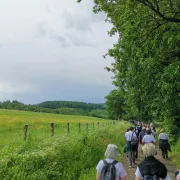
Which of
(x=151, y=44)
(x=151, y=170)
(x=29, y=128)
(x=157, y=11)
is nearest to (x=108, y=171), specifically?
(x=151, y=170)

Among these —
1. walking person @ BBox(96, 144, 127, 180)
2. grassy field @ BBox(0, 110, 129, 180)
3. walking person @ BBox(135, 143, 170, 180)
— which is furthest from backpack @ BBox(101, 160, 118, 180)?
grassy field @ BBox(0, 110, 129, 180)

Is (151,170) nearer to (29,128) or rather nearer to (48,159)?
→ (48,159)

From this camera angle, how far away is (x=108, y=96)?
9506cm

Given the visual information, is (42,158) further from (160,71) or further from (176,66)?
(160,71)

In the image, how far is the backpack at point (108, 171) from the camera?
6254mm

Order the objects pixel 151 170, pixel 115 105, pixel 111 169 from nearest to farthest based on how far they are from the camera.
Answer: pixel 151 170, pixel 111 169, pixel 115 105

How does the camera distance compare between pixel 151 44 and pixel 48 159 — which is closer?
pixel 48 159

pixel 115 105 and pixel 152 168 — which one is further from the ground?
pixel 115 105

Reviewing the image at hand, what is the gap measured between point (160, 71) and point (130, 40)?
3.35 meters

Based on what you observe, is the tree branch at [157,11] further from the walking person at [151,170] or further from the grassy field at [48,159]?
the walking person at [151,170]

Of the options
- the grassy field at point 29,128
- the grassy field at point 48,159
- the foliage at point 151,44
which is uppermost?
the foliage at point 151,44

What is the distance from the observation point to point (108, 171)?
20.6ft

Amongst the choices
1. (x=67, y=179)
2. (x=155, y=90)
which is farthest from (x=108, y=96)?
(x=67, y=179)

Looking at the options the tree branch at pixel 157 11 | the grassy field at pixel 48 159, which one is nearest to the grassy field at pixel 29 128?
the grassy field at pixel 48 159
